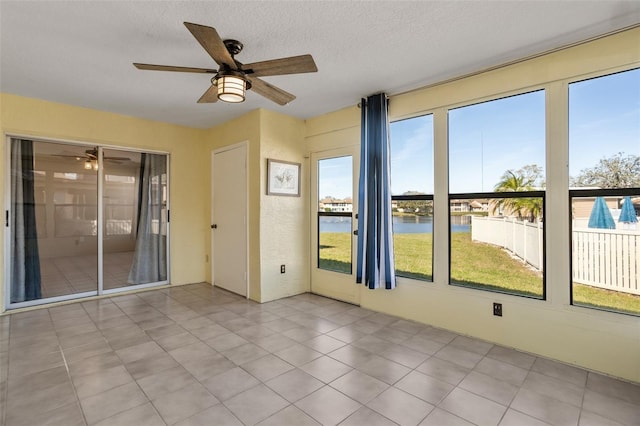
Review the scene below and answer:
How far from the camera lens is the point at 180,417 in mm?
1852

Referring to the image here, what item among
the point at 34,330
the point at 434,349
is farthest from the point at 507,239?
the point at 34,330

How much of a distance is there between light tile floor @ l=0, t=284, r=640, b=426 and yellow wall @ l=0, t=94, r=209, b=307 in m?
1.67

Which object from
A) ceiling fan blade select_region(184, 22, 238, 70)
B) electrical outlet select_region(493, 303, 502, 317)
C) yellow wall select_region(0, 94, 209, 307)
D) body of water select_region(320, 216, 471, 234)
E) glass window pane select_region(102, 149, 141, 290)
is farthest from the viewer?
glass window pane select_region(102, 149, 141, 290)

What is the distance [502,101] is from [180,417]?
11.9ft

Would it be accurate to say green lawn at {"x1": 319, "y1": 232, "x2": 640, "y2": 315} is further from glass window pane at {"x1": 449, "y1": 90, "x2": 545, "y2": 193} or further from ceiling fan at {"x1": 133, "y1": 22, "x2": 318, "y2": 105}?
ceiling fan at {"x1": 133, "y1": 22, "x2": 318, "y2": 105}

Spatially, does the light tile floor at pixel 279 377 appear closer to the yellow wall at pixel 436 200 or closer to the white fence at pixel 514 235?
the yellow wall at pixel 436 200

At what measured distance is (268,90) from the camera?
259 centimetres

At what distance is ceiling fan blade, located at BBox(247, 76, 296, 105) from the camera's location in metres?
2.46

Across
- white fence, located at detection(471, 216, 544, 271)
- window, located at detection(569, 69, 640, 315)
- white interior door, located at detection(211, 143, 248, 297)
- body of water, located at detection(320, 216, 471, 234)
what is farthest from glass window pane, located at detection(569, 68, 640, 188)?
white interior door, located at detection(211, 143, 248, 297)

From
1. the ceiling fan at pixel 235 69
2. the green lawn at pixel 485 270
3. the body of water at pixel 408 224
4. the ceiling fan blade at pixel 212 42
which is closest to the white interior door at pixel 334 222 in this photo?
the body of water at pixel 408 224

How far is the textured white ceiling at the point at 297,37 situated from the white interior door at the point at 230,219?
1351 mm

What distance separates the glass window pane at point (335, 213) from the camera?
4211mm

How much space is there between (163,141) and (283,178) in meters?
2.05

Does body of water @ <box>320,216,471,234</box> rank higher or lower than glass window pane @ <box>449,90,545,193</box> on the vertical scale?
lower
